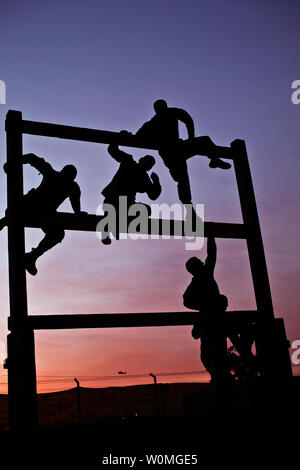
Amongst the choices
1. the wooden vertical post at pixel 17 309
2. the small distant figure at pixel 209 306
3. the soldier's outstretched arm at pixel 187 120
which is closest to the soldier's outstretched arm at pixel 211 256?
the small distant figure at pixel 209 306

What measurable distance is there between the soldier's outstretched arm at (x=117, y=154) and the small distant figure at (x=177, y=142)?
0.91ft

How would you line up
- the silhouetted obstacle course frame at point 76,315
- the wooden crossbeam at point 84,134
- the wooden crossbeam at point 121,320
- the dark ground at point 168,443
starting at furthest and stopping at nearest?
the wooden crossbeam at point 84,134, the wooden crossbeam at point 121,320, the silhouetted obstacle course frame at point 76,315, the dark ground at point 168,443

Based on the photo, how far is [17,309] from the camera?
3.39 meters

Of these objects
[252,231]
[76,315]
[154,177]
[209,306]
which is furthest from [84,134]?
[209,306]

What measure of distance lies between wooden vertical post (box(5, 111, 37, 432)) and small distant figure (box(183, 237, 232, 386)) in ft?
7.35

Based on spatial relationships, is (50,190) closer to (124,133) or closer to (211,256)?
(124,133)

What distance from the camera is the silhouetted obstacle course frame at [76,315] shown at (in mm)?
3195

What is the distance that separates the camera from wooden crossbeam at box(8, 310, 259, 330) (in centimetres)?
337

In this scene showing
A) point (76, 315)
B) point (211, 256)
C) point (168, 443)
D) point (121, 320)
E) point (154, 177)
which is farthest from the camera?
point (211, 256)

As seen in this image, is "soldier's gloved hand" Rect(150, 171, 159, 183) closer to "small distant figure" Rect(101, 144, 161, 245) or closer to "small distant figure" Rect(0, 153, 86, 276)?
"small distant figure" Rect(101, 144, 161, 245)

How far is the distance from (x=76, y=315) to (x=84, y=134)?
1912 millimetres

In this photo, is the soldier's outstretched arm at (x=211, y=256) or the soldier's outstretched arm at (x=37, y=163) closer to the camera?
the soldier's outstretched arm at (x=37, y=163)

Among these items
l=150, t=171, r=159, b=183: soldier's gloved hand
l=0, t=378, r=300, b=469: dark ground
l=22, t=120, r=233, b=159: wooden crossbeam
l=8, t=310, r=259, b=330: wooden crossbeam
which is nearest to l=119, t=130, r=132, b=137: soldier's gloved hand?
l=22, t=120, r=233, b=159: wooden crossbeam

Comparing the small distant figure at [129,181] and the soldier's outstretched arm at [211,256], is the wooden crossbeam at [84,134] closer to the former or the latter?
the small distant figure at [129,181]
